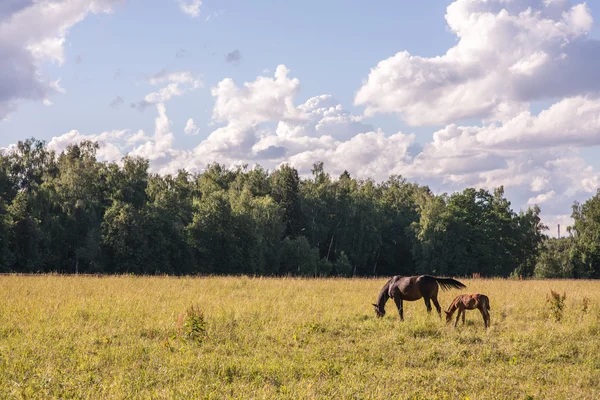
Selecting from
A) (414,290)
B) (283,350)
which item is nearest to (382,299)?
(414,290)

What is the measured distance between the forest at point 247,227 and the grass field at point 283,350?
24713 millimetres

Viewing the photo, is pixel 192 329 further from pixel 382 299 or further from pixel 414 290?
pixel 414 290

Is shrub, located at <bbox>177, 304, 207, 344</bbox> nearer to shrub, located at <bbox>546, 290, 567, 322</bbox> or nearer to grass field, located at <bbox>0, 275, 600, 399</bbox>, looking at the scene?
grass field, located at <bbox>0, 275, 600, 399</bbox>

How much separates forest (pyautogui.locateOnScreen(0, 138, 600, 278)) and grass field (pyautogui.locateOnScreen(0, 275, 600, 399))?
Answer: 24.7 meters

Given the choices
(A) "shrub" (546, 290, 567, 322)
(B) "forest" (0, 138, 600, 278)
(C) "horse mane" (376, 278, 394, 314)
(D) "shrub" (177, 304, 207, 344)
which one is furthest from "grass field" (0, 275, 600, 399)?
(B) "forest" (0, 138, 600, 278)

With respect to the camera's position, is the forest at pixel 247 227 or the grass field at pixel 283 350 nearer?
the grass field at pixel 283 350

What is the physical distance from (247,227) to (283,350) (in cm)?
4535

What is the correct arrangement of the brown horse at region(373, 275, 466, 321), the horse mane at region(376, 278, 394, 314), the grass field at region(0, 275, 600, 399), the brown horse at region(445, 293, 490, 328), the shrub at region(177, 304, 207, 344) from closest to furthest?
the grass field at region(0, 275, 600, 399) < the shrub at region(177, 304, 207, 344) < the brown horse at region(445, 293, 490, 328) < the brown horse at region(373, 275, 466, 321) < the horse mane at region(376, 278, 394, 314)

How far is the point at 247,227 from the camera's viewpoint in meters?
56.7

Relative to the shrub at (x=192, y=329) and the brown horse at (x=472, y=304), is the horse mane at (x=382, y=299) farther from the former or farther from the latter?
the shrub at (x=192, y=329)

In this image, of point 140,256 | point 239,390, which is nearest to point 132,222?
point 140,256

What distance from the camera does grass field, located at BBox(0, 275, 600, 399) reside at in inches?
367

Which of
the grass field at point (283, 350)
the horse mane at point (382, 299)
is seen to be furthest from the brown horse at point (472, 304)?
the horse mane at point (382, 299)

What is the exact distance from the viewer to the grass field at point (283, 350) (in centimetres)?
931
